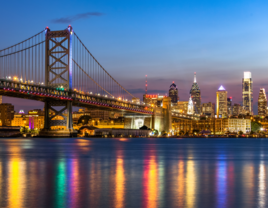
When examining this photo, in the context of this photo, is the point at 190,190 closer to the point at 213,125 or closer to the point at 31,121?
the point at 213,125

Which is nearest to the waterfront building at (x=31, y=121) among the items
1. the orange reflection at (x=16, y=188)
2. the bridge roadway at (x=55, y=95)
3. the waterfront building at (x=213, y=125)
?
the waterfront building at (x=213, y=125)

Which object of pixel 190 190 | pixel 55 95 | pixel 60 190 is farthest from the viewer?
pixel 55 95

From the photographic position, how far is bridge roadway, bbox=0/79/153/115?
62438 mm

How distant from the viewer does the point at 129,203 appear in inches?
454

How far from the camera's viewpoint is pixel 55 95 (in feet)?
233

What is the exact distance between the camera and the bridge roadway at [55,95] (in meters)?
62.4

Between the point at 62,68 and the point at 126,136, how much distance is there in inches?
1799

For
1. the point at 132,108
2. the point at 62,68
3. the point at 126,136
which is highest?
the point at 62,68

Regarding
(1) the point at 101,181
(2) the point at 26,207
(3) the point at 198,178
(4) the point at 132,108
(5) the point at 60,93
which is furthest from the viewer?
(4) the point at 132,108

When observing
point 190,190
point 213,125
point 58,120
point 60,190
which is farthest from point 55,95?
A: point 213,125

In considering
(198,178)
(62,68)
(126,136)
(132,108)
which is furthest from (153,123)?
(198,178)

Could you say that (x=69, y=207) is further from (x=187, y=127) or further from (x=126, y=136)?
(x=187, y=127)

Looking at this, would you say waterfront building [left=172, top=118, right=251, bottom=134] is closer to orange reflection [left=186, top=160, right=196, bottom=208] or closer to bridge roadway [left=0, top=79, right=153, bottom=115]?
bridge roadway [left=0, top=79, right=153, bottom=115]

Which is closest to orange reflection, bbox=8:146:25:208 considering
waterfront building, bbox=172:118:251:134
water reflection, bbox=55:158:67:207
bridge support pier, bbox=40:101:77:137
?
water reflection, bbox=55:158:67:207
